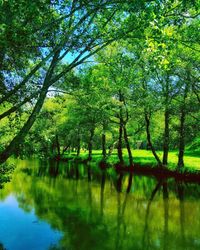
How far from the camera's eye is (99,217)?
18.6m

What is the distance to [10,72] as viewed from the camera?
1422 cm

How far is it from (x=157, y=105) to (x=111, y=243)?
25.0 metres

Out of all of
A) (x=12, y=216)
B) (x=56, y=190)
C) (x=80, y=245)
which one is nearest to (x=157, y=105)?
(x=56, y=190)

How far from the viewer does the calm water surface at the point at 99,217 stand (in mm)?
14227

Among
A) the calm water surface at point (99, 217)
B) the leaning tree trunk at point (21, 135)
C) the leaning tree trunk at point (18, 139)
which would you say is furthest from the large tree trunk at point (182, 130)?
the leaning tree trunk at point (18, 139)

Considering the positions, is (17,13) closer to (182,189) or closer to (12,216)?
(12,216)

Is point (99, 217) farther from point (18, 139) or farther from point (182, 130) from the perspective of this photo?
point (182, 130)

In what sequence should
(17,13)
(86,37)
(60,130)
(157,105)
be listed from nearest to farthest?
(17,13), (86,37), (157,105), (60,130)

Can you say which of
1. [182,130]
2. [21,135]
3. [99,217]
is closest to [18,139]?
[21,135]

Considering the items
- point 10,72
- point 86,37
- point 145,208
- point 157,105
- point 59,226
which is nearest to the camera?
point 86,37

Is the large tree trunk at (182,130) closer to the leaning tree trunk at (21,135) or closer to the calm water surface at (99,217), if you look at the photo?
the calm water surface at (99,217)

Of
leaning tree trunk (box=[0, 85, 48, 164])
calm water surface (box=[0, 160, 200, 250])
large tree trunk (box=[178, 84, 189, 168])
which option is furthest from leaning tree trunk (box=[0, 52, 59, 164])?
large tree trunk (box=[178, 84, 189, 168])

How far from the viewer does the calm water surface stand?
1423 cm

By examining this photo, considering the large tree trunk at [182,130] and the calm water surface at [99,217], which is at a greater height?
the large tree trunk at [182,130]
